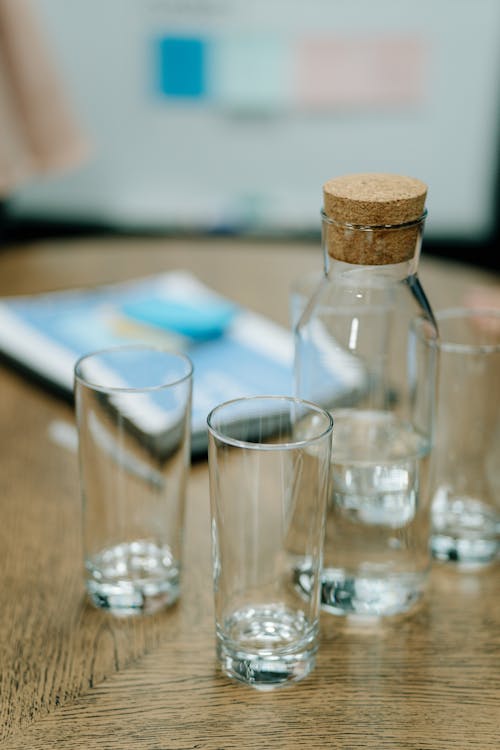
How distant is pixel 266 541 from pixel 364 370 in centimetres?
17

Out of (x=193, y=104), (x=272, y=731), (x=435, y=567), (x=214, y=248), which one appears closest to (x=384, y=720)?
(x=272, y=731)

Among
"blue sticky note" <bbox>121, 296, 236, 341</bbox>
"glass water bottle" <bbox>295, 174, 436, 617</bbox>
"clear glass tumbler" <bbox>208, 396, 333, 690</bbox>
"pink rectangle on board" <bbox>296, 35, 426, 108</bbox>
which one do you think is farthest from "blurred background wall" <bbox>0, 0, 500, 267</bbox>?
"clear glass tumbler" <bbox>208, 396, 333, 690</bbox>

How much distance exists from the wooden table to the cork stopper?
0.73ft

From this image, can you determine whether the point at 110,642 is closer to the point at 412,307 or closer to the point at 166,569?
the point at 166,569

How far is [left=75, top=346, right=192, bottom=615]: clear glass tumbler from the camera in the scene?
1.90 ft

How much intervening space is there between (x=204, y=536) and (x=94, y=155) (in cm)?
189

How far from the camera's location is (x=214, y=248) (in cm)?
129

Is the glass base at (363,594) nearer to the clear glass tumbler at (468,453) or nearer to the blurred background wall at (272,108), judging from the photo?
the clear glass tumbler at (468,453)

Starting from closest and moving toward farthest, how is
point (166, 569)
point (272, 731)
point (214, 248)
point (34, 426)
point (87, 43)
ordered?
point (272, 731) → point (166, 569) → point (34, 426) → point (214, 248) → point (87, 43)

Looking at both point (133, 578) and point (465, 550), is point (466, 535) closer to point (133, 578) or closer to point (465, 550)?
point (465, 550)

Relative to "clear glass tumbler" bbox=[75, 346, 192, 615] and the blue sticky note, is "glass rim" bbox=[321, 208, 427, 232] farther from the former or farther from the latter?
the blue sticky note

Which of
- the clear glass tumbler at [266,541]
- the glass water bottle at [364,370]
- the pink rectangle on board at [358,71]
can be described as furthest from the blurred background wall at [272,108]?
the clear glass tumbler at [266,541]

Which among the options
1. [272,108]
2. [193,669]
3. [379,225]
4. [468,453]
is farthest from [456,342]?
[272,108]

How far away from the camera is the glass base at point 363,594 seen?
0.59 m
